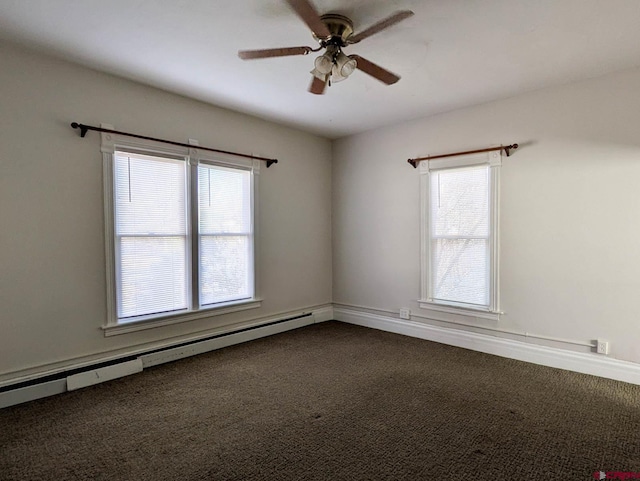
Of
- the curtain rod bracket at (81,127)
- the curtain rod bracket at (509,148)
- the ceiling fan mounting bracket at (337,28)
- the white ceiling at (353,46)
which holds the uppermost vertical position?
the white ceiling at (353,46)

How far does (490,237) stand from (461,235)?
324mm

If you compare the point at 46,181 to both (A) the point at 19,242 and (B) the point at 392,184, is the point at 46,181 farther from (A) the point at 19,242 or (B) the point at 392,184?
(B) the point at 392,184

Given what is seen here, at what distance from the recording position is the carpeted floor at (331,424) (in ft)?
6.44

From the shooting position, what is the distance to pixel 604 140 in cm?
319

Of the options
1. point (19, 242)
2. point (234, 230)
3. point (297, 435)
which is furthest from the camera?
point (234, 230)

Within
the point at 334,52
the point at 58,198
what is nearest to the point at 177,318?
the point at 58,198

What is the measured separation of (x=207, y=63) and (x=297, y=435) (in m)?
2.92

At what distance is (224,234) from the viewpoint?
4.10 m

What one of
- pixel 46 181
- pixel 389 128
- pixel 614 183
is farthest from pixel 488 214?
pixel 46 181

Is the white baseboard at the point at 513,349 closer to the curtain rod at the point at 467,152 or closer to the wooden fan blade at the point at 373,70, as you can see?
the curtain rod at the point at 467,152

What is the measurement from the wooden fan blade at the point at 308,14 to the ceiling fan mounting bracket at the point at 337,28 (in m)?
0.18

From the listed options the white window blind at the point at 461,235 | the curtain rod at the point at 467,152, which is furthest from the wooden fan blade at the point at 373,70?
the white window blind at the point at 461,235

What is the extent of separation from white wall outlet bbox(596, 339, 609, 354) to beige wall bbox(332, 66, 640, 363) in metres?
0.05

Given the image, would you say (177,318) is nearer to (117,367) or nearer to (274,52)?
(117,367)
